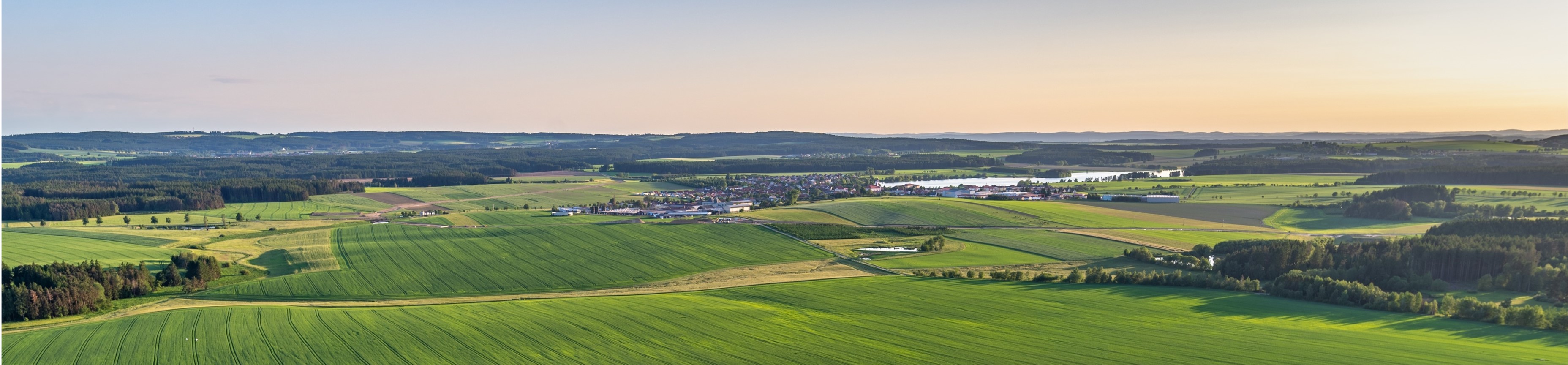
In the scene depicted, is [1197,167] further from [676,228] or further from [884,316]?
[884,316]

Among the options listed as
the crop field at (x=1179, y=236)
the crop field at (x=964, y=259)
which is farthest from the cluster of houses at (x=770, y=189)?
the crop field at (x=964, y=259)

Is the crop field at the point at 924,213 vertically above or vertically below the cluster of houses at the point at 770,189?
above

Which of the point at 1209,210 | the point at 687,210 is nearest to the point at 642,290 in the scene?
the point at 687,210

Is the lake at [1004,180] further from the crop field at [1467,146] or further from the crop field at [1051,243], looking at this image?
the crop field at [1051,243]

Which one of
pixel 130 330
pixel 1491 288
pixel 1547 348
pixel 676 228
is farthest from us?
pixel 676 228

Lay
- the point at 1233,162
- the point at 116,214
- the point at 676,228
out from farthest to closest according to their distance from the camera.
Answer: the point at 1233,162 < the point at 116,214 < the point at 676,228

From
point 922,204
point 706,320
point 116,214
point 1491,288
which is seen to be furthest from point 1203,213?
point 116,214

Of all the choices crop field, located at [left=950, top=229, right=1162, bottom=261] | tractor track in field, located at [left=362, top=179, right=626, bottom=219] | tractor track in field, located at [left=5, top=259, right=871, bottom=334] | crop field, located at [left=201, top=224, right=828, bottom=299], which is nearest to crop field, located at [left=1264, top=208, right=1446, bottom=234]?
crop field, located at [left=950, top=229, right=1162, bottom=261]
